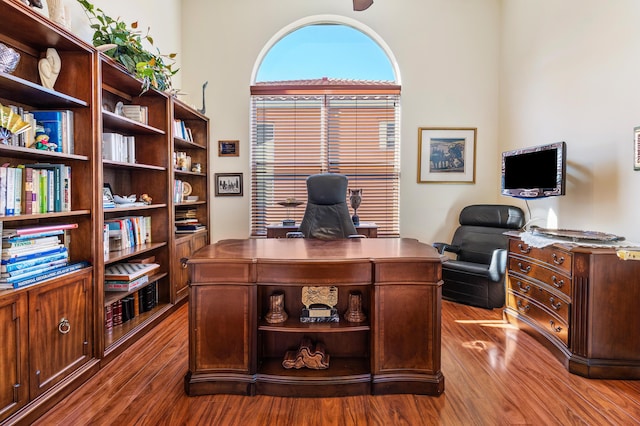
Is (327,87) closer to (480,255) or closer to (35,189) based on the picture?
(480,255)

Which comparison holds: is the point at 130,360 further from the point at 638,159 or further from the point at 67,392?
the point at 638,159

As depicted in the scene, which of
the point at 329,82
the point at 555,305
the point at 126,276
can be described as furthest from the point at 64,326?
the point at 329,82

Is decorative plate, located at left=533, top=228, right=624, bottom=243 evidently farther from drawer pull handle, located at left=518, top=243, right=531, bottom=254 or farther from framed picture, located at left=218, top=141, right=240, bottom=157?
framed picture, located at left=218, top=141, right=240, bottom=157

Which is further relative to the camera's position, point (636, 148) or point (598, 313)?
point (636, 148)

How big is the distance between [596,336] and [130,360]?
3263 mm

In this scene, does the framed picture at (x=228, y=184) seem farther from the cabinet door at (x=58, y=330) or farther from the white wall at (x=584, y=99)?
the white wall at (x=584, y=99)

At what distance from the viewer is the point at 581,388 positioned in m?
2.06

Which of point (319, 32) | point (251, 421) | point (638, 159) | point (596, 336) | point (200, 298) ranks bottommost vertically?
point (251, 421)

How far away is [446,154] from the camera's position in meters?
4.29

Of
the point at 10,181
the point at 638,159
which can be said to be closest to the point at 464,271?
the point at 638,159

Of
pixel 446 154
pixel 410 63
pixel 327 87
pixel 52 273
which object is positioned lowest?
pixel 52 273

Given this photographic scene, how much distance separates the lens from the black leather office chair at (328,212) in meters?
3.38

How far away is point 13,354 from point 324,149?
3499mm

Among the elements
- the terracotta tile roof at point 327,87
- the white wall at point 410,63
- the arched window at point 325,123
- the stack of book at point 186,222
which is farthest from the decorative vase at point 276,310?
the terracotta tile roof at point 327,87
